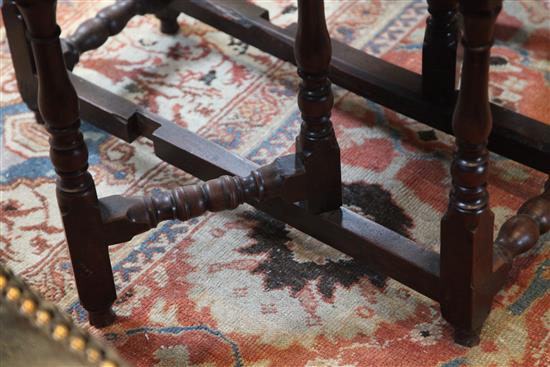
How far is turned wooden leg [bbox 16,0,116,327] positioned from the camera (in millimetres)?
1432

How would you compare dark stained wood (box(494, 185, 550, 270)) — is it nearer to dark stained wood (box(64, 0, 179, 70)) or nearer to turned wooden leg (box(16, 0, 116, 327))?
turned wooden leg (box(16, 0, 116, 327))

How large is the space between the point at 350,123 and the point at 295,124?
11 centimetres

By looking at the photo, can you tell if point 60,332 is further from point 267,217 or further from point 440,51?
Result: point 440,51

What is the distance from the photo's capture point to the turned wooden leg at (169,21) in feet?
7.75

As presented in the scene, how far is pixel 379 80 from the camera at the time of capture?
202cm

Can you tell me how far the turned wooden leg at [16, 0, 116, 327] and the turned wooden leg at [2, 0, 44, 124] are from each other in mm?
570

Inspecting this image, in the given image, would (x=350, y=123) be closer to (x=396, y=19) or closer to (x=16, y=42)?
(x=396, y=19)

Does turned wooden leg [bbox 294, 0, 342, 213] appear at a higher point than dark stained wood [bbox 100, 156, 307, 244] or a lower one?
higher

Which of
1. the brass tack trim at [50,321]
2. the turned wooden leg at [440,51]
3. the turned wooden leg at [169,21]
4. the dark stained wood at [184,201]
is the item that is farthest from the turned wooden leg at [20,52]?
the brass tack trim at [50,321]

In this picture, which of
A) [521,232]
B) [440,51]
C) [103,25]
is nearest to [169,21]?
[103,25]

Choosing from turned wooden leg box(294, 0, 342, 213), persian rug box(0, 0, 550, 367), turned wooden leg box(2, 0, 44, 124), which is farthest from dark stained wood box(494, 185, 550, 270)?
turned wooden leg box(2, 0, 44, 124)

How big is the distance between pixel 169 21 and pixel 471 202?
3.66 ft

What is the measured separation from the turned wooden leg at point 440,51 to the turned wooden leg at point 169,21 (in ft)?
2.12

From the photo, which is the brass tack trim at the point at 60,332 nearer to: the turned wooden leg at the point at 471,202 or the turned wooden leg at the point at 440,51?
the turned wooden leg at the point at 471,202
